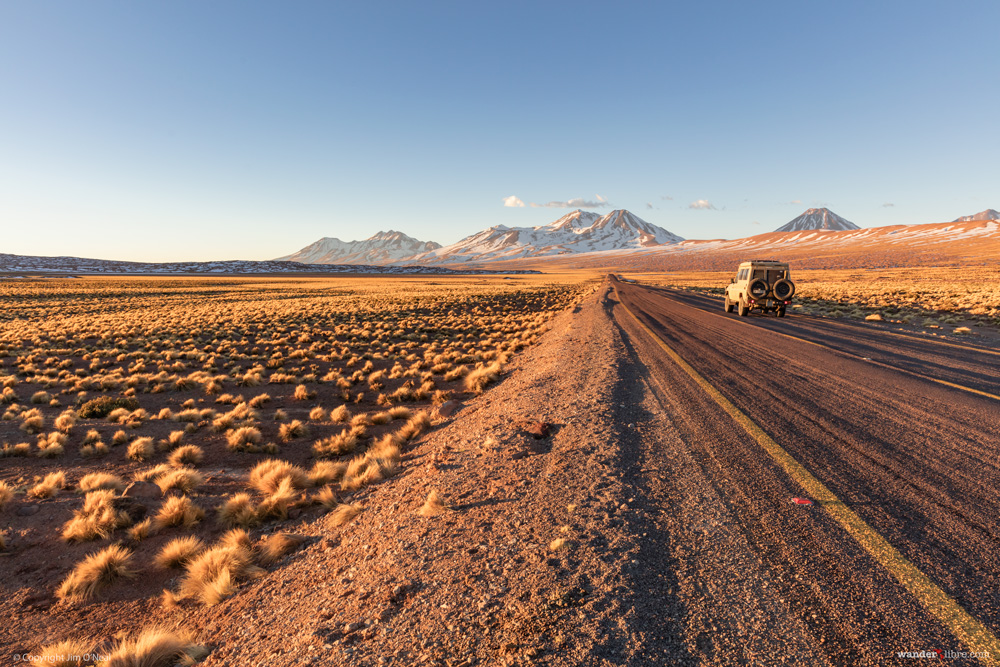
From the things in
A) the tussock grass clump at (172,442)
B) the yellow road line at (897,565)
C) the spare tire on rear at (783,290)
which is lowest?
the tussock grass clump at (172,442)

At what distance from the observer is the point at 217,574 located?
12.0ft

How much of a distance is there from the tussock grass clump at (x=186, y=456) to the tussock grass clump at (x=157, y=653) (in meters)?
4.60

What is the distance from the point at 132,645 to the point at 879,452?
6679 millimetres

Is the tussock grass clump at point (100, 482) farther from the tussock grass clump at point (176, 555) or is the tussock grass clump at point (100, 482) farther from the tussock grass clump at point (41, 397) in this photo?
the tussock grass clump at point (41, 397)

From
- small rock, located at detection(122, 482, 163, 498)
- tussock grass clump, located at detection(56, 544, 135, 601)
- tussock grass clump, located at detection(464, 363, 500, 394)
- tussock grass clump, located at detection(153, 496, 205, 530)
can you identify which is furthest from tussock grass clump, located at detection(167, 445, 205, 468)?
tussock grass clump, located at detection(464, 363, 500, 394)

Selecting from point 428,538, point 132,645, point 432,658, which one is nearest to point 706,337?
point 428,538

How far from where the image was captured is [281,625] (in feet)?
9.32

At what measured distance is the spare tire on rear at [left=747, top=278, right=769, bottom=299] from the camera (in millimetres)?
18391

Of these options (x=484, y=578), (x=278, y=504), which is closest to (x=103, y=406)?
(x=278, y=504)

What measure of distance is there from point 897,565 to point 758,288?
18.7 m

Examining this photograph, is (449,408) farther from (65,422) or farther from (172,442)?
(65,422)

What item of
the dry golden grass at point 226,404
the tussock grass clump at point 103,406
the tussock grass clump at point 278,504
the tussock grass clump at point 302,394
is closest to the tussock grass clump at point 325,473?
the dry golden grass at point 226,404

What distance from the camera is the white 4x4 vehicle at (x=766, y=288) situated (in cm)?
1794

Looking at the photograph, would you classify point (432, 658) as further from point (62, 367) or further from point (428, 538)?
point (62, 367)
